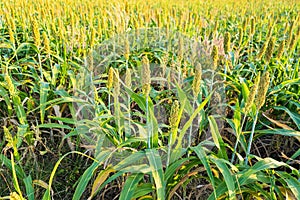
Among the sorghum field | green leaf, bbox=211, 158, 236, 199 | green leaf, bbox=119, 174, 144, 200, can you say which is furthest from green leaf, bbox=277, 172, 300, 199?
green leaf, bbox=119, 174, 144, 200

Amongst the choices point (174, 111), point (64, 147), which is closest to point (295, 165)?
point (174, 111)

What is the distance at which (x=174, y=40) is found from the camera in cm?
336

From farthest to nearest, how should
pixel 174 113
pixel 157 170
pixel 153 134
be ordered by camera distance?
pixel 153 134
pixel 157 170
pixel 174 113

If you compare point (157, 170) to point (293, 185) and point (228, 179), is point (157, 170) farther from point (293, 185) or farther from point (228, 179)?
point (293, 185)

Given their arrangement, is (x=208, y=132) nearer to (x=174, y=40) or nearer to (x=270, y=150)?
(x=270, y=150)

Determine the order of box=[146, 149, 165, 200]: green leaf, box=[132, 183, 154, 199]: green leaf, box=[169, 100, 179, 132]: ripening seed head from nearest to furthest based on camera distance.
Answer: box=[169, 100, 179, 132]: ripening seed head, box=[146, 149, 165, 200]: green leaf, box=[132, 183, 154, 199]: green leaf

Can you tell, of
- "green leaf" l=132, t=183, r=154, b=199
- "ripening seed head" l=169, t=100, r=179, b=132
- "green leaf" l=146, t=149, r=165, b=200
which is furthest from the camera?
"green leaf" l=132, t=183, r=154, b=199

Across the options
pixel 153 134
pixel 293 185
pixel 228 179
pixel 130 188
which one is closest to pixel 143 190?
pixel 130 188

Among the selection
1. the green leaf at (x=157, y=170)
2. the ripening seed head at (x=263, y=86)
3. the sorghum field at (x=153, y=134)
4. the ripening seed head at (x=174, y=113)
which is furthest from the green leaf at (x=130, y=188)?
the ripening seed head at (x=263, y=86)

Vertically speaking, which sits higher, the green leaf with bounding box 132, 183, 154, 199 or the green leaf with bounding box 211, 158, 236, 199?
the green leaf with bounding box 211, 158, 236, 199

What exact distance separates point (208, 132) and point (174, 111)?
814mm

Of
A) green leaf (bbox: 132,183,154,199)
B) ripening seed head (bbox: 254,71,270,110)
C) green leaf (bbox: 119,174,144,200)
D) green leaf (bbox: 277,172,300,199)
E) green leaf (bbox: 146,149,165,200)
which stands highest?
ripening seed head (bbox: 254,71,270,110)

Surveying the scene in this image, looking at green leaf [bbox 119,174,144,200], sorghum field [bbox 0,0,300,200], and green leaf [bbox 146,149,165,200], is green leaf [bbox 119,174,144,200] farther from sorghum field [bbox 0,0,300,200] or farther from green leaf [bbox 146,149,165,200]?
green leaf [bbox 146,149,165,200]

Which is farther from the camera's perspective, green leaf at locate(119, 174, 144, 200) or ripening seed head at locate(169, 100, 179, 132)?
green leaf at locate(119, 174, 144, 200)
